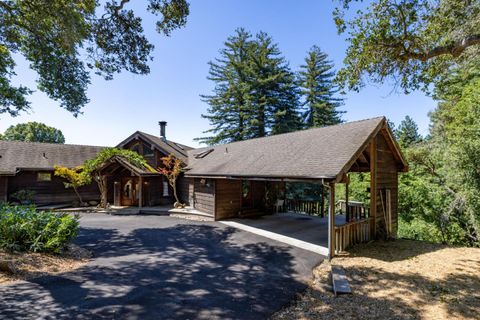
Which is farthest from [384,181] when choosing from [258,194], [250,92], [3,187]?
[3,187]

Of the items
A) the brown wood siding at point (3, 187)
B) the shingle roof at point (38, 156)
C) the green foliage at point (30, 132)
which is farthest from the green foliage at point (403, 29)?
the green foliage at point (30, 132)

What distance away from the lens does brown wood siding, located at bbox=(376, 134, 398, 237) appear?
9.86 m

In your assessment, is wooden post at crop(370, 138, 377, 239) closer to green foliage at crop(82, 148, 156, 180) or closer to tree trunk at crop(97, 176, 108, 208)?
green foliage at crop(82, 148, 156, 180)

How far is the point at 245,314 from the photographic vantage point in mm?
4254

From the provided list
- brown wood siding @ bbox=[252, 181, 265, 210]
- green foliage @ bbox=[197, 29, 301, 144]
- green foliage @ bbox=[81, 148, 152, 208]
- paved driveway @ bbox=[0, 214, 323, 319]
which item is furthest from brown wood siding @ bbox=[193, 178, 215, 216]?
green foliage @ bbox=[197, 29, 301, 144]

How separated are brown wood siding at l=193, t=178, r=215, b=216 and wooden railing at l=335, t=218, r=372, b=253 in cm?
691

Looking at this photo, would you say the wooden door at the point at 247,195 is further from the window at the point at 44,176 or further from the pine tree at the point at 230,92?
the window at the point at 44,176

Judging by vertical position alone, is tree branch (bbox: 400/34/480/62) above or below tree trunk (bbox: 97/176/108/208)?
above

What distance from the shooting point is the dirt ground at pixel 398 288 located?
14.1 ft

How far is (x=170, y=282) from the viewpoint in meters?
5.55

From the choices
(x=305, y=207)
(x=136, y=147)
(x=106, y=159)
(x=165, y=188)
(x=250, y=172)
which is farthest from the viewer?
(x=136, y=147)

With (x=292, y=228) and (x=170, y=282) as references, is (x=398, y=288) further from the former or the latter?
(x=292, y=228)

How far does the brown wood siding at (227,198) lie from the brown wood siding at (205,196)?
1.15ft

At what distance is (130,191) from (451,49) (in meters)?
18.2
